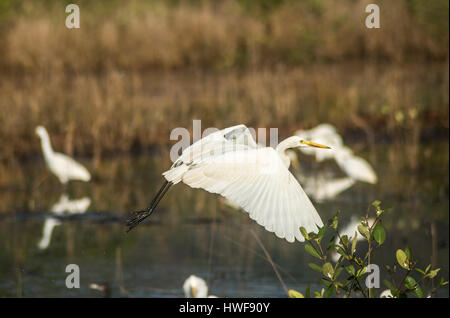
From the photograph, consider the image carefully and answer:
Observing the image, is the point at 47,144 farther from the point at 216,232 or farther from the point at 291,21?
the point at 291,21

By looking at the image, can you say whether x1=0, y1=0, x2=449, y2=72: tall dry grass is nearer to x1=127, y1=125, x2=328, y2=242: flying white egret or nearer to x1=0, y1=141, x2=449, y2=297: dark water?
x1=0, y1=141, x2=449, y2=297: dark water

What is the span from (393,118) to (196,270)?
17.0 ft

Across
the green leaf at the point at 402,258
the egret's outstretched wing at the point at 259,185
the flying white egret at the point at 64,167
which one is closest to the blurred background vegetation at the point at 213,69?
the flying white egret at the point at 64,167

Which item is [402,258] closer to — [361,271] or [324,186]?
[361,271]

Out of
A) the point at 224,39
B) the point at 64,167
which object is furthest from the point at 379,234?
the point at 224,39

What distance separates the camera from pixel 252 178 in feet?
13.6

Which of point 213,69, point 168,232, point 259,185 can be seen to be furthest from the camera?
point 213,69

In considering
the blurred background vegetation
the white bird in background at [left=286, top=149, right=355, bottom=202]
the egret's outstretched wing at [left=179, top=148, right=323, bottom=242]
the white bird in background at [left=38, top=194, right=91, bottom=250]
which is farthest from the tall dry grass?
the egret's outstretched wing at [left=179, top=148, right=323, bottom=242]

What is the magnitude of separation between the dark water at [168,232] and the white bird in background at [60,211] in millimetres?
→ 16

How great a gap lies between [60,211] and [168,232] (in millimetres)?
1256

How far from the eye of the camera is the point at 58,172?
8594mm

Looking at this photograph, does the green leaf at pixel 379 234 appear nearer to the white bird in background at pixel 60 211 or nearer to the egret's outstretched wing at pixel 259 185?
the egret's outstretched wing at pixel 259 185

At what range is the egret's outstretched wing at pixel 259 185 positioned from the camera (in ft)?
12.4
